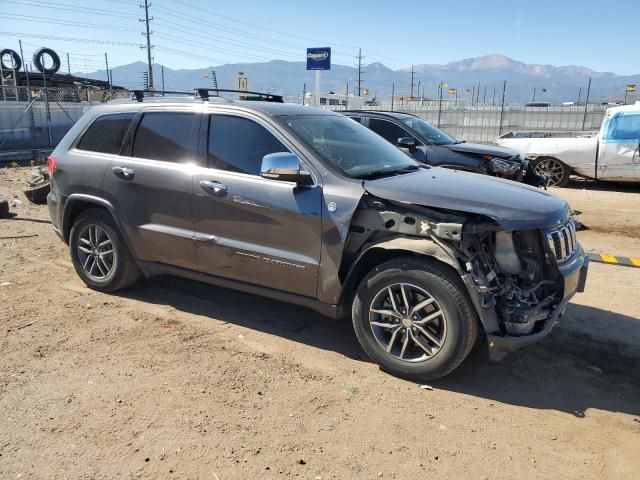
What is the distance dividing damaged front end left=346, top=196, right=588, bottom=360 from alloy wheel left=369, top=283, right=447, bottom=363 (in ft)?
0.94

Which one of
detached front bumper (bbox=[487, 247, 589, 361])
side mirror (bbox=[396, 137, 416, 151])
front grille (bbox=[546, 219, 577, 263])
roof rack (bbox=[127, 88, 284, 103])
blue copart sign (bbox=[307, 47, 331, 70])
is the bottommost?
detached front bumper (bbox=[487, 247, 589, 361])

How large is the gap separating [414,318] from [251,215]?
1.43m

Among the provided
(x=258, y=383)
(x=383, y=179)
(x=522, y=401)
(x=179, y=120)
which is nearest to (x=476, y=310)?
(x=522, y=401)

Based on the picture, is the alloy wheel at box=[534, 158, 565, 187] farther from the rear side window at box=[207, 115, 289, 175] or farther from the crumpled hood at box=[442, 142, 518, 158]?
the rear side window at box=[207, 115, 289, 175]

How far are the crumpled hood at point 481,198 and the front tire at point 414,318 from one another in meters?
0.43

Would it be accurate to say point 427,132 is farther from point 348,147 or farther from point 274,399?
point 274,399

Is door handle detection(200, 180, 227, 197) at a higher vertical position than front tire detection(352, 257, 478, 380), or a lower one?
higher

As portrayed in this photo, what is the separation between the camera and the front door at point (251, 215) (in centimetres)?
382

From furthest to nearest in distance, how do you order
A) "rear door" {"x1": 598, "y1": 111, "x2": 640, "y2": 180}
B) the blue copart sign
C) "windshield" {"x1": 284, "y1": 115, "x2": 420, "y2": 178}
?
the blue copart sign → "rear door" {"x1": 598, "y1": 111, "x2": 640, "y2": 180} → "windshield" {"x1": 284, "y1": 115, "x2": 420, "y2": 178}

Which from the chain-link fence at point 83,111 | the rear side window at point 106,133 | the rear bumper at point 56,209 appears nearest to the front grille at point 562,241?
the rear side window at point 106,133

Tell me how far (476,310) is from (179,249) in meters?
2.48

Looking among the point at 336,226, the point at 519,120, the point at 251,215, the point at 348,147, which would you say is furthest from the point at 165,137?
the point at 519,120

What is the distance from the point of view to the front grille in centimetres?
352

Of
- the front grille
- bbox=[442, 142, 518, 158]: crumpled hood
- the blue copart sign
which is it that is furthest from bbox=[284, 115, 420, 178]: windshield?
the blue copart sign
